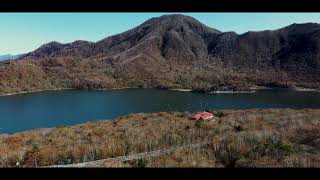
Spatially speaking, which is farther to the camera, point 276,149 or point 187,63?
point 187,63

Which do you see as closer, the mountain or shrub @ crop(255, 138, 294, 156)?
shrub @ crop(255, 138, 294, 156)

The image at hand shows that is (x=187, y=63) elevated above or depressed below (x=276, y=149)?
below

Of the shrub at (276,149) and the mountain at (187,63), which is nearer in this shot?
the shrub at (276,149)

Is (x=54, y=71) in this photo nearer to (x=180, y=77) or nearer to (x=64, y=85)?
(x=64, y=85)

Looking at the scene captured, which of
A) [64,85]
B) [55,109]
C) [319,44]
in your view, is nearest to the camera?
[55,109]
